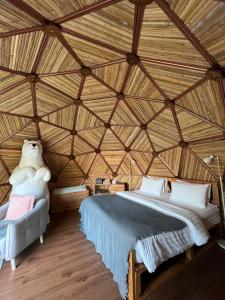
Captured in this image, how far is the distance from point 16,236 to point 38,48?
8.76 feet

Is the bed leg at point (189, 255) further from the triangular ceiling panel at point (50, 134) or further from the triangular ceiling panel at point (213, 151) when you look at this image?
the triangular ceiling panel at point (50, 134)

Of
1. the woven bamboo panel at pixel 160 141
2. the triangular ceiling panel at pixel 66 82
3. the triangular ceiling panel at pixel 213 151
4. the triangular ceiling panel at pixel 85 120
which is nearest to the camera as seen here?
the triangular ceiling panel at pixel 66 82

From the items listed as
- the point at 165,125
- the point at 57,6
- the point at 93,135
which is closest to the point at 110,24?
the point at 57,6

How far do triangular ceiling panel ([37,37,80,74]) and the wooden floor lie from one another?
3.01 meters

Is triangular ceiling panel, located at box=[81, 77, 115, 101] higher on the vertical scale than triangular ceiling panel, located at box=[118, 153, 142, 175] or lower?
higher

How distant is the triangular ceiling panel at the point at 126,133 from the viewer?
4.16 meters

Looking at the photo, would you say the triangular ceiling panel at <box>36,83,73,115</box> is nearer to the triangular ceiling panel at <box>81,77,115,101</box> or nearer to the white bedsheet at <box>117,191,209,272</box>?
the triangular ceiling panel at <box>81,77,115,101</box>

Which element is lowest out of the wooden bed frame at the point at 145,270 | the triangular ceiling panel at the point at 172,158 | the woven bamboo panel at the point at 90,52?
the wooden bed frame at the point at 145,270

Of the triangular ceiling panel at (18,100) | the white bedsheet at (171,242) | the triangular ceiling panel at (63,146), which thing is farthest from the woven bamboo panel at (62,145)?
the white bedsheet at (171,242)

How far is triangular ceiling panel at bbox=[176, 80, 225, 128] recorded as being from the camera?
2320 millimetres

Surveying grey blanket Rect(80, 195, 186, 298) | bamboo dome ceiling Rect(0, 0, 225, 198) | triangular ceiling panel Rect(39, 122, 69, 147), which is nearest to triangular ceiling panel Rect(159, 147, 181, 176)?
bamboo dome ceiling Rect(0, 0, 225, 198)

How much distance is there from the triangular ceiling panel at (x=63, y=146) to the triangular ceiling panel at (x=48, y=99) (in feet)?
3.53

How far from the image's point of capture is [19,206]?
343cm

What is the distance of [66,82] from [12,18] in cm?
121
